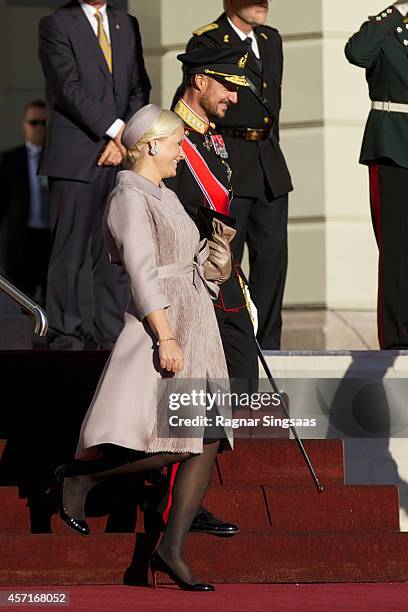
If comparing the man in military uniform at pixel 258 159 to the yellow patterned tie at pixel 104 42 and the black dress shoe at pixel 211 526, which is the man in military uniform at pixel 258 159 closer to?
the yellow patterned tie at pixel 104 42

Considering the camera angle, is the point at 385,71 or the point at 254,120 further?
the point at 254,120

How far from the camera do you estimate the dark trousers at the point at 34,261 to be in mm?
13633

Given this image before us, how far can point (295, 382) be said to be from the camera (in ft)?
31.0

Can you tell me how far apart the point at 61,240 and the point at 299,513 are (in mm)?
2661

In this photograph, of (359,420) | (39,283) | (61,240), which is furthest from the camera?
(39,283)

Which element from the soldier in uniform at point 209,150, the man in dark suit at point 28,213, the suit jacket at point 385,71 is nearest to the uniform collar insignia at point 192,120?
the soldier in uniform at point 209,150

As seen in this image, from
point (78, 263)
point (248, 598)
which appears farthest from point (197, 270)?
point (78, 263)

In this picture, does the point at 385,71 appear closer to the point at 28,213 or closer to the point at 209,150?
the point at 209,150

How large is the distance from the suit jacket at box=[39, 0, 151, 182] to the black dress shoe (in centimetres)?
305

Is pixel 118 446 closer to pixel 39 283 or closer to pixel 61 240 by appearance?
pixel 61 240

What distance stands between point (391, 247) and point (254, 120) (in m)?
0.96

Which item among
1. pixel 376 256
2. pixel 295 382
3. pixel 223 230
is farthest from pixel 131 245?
pixel 376 256

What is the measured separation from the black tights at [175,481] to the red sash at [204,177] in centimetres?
110

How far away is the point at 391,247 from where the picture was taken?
9.73m
